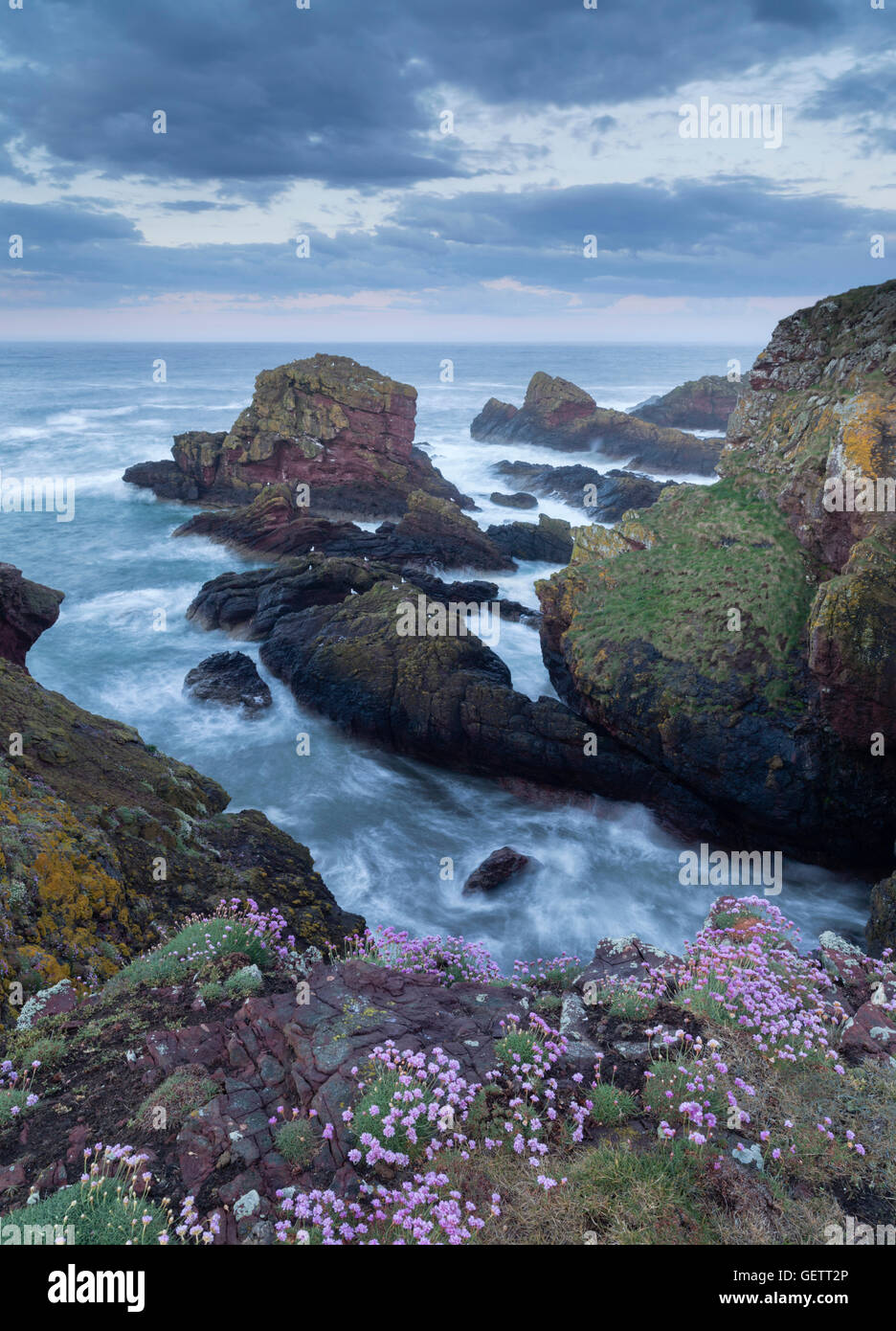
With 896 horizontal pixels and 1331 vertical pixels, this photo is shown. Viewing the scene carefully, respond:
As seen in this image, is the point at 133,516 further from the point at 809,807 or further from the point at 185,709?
the point at 809,807

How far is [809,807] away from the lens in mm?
15352

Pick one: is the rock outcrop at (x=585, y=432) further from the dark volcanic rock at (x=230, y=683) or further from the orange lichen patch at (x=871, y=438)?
the dark volcanic rock at (x=230, y=683)

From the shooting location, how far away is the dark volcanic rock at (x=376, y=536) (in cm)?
3431

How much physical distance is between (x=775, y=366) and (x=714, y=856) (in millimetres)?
14822

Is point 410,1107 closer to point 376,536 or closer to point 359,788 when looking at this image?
point 359,788

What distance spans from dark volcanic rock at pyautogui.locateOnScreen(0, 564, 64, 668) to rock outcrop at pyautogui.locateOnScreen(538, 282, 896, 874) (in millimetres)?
13512

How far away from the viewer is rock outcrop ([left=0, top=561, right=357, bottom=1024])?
730cm

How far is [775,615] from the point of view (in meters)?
16.9

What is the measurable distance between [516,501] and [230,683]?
33.0 m

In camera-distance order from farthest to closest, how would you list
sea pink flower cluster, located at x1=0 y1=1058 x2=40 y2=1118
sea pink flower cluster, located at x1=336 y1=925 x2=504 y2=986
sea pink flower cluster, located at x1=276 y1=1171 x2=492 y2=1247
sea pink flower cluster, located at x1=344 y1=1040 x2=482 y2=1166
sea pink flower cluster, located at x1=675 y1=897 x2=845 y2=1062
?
1. sea pink flower cluster, located at x1=336 y1=925 x2=504 y2=986
2. sea pink flower cluster, located at x1=675 y1=897 x2=845 y2=1062
3. sea pink flower cluster, located at x1=0 y1=1058 x2=40 y2=1118
4. sea pink flower cluster, located at x1=344 y1=1040 x2=482 y2=1166
5. sea pink flower cluster, located at x1=276 y1=1171 x2=492 y2=1247
